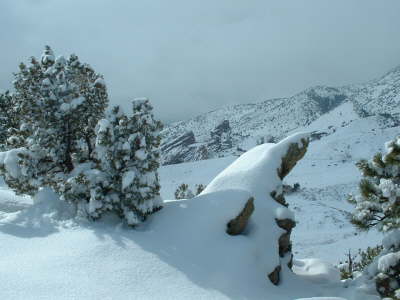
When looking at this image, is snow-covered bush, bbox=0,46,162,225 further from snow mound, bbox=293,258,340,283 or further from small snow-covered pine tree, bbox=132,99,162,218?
snow mound, bbox=293,258,340,283

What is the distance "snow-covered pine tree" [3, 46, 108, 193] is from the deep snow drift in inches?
55.7

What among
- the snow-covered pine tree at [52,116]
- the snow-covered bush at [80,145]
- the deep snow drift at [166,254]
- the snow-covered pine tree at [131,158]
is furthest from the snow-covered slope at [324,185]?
the snow-covered pine tree at [52,116]

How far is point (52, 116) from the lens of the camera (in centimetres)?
1509

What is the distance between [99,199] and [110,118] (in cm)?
323

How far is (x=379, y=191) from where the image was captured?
39.8 ft

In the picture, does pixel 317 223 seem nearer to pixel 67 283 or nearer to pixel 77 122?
pixel 77 122

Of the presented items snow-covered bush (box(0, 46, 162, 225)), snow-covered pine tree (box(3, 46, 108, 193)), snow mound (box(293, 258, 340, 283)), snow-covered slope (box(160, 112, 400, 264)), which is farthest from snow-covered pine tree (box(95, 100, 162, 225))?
snow-covered slope (box(160, 112, 400, 264))

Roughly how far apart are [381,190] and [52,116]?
13281mm

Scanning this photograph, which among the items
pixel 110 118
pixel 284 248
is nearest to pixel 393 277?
pixel 284 248

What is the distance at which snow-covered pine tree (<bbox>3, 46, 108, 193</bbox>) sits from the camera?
1487 cm

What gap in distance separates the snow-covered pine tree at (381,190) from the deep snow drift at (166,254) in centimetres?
265

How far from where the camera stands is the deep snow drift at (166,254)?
10008 mm

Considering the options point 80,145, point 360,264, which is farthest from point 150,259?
point 360,264

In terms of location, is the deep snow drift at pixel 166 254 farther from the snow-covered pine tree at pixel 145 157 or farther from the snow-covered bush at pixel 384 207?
Result: the snow-covered bush at pixel 384 207
